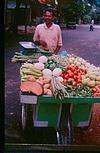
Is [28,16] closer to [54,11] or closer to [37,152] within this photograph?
[54,11]

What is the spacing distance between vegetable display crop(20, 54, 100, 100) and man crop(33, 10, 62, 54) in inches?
2.7

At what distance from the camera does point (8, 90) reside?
8.54 ft

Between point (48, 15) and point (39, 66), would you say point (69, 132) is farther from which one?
point (48, 15)

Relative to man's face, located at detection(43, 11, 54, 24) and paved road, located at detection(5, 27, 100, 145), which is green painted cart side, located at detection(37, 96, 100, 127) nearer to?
paved road, located at detection(5, 27, 100, 145)

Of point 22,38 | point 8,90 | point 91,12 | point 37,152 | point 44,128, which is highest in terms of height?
point 91,12

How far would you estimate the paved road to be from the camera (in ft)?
8.41

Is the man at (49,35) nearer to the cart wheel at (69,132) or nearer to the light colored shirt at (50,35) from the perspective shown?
the light colored shirt at (50,35)

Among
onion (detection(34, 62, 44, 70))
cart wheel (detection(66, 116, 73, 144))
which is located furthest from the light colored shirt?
cart wheel (detection(66, 116, 73, 144))

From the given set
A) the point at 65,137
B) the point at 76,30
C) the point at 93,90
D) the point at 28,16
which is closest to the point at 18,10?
the point at 28,16

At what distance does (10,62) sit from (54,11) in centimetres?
44

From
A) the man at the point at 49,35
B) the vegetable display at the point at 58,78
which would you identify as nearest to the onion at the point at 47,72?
the vegetable display at the point at 58,78

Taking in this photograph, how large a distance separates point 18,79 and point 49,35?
13.9 inches

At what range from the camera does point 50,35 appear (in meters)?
2.58

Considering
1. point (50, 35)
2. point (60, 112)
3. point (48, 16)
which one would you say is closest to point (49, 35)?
point (50, 35)
